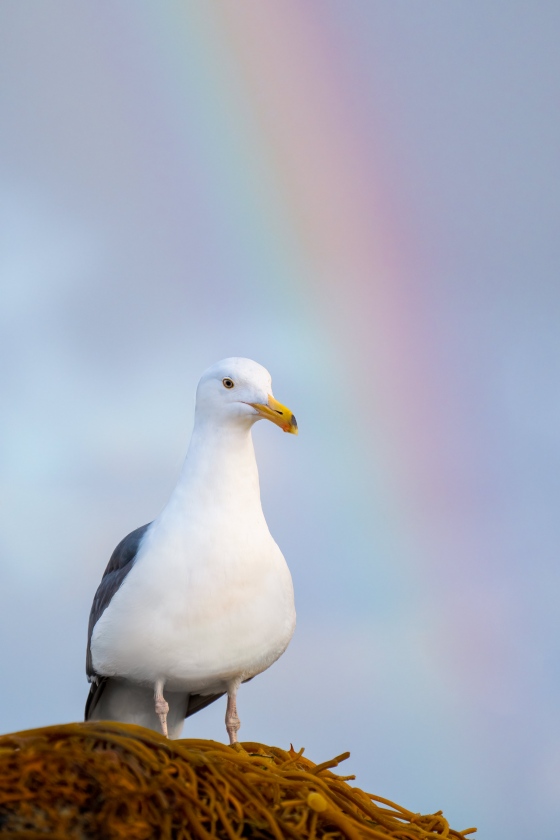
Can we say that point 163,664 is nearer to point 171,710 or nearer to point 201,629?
point 201,629

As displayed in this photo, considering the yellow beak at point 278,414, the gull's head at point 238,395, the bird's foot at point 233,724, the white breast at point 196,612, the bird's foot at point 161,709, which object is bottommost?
the bird's foot at point 161,709

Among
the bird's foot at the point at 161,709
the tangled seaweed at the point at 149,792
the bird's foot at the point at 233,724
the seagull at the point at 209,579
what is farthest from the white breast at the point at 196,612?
the tangled seaweed at the point at 149,792

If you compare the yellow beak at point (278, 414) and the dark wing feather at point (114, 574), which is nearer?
the yellow beak at point (278, 414)

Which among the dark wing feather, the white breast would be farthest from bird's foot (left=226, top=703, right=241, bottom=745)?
the dark wing feather

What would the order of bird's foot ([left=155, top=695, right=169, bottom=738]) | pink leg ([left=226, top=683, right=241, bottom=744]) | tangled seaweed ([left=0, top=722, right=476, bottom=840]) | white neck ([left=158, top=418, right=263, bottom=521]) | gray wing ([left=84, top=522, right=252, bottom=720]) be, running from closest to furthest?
1. tangled seaweed ([left=0, top=722, right=476, bottom=840])
2. bird's foot ([left=155, top=695, right=169, bottom=738])
3. white neck ([left=158, top=418, right=263, bottom=521])
4. pink leg ([left=226, top=683, right=241, bottom=744])
5. gray wing ([left=84, top=522, right=252, bottom=720])

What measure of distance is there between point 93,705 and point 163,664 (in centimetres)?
120

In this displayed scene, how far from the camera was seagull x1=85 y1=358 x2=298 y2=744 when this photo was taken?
22.7 ft

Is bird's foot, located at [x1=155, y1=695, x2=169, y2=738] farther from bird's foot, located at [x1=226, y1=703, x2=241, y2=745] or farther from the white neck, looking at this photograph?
the white neck

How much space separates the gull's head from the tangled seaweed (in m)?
2.96

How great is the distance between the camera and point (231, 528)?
280 inches

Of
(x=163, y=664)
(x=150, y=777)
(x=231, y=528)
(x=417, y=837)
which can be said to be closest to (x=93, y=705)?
(x=163, y=664)

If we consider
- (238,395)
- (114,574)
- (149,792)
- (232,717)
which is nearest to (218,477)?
(238,395)

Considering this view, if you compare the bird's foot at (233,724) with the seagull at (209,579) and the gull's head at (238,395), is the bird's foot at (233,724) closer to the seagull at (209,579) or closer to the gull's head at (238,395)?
the seagull at (209,579)

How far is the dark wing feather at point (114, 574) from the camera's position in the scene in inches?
291
